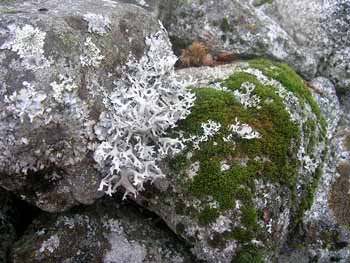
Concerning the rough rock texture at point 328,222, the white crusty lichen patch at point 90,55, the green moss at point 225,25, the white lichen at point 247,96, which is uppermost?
the white crusty lichen patch at point 90,55

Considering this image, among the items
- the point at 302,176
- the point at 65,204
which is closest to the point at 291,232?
the point at 302,176

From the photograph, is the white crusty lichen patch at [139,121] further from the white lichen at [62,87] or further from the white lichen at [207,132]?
the white lichen at [62,87]

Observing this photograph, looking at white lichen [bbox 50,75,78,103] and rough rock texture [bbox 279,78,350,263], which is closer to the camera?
white lichen [bbox 50,75,78,103]

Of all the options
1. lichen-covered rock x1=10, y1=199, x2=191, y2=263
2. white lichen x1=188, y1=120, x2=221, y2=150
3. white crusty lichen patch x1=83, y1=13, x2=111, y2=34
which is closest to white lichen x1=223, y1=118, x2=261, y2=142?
white lichen x1=188, y1=120, x2=221, y2=150

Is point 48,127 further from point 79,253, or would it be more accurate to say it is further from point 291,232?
point 291,232

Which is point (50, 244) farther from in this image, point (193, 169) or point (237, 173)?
point (237, 173)

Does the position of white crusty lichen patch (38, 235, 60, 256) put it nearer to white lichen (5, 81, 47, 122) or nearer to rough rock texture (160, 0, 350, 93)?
white lichen (5, 81, 47, 122)

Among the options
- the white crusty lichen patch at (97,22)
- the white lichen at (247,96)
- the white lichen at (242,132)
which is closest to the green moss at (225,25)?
the white lichen at (247,96)
